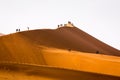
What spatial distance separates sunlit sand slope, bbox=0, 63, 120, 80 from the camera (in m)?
1.49

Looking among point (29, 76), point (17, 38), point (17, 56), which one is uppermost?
point (17, 38)

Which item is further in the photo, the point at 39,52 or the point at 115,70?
the point at 39,52

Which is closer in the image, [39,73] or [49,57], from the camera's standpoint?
[39,73]

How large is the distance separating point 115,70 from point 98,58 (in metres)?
0.15

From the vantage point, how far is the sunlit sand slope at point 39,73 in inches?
58.6

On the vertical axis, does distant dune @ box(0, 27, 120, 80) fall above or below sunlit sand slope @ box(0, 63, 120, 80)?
above

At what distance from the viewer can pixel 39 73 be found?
1.56 meters

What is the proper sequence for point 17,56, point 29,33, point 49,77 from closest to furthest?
point 49,77 < point 17,56 < point 29,33

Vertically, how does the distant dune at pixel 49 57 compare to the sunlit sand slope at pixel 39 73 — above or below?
above

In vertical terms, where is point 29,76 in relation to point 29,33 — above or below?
below

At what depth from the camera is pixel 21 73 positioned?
1592 millimetres

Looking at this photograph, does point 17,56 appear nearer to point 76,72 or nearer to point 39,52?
point 39,52

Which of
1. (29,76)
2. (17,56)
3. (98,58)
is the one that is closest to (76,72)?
(98,58)

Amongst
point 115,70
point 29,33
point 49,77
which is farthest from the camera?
point 29,33
